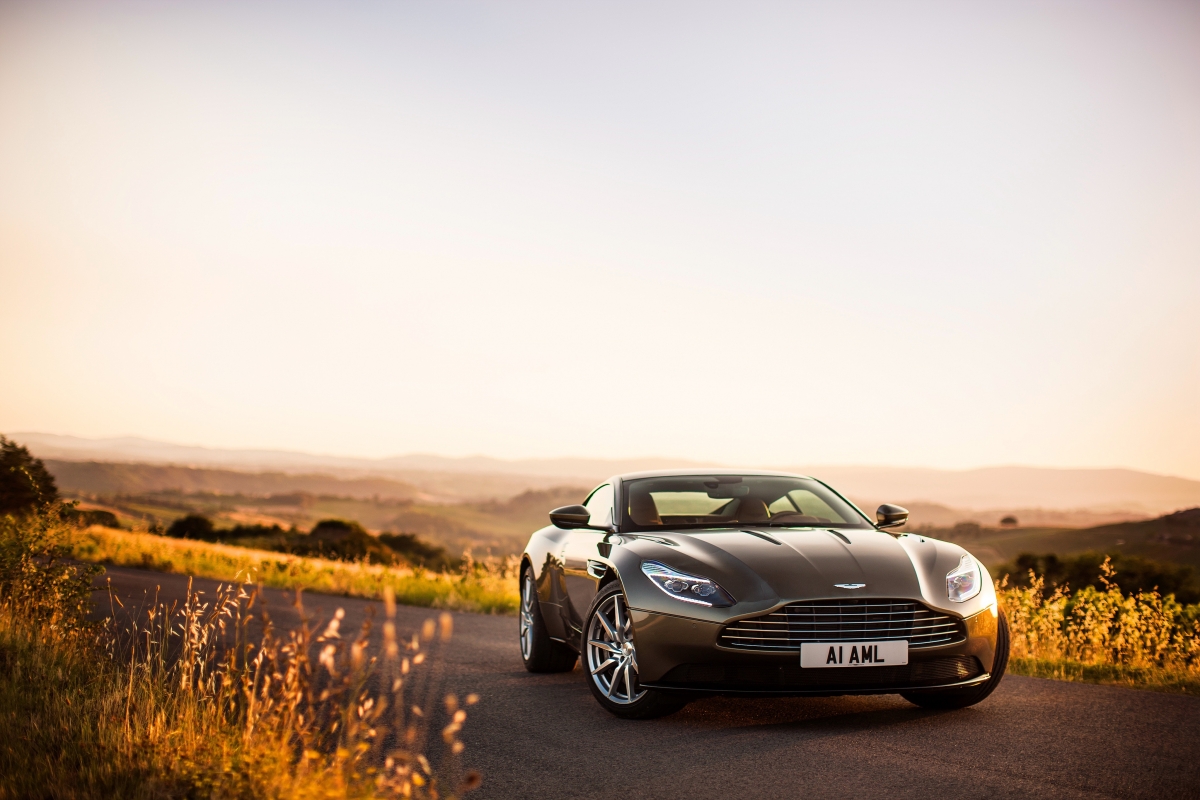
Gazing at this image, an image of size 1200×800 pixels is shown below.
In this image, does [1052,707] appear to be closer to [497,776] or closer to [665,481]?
[665,481]

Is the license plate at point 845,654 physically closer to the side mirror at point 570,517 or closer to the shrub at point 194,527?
the side mirror at point 570,517

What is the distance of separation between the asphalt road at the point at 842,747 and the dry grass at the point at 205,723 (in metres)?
0.36

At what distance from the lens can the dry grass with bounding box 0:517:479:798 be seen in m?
3.93

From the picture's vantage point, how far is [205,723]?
4840 millimetres

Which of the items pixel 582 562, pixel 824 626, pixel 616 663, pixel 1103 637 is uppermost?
pixel 582 562

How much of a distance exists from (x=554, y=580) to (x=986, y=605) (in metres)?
3.33

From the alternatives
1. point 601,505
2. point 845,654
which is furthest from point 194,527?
point 845,654

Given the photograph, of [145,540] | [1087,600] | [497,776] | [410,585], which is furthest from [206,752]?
[145,540]

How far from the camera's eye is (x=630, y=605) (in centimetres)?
623

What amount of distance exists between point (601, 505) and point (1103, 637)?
5.28 meters

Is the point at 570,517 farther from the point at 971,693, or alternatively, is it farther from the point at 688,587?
the point at 971,693

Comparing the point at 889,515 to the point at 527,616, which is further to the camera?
the point at 527,616

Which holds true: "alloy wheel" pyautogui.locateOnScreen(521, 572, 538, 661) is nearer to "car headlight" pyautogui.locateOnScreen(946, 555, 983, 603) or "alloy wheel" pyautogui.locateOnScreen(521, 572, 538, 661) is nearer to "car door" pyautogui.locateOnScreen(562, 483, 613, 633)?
"car door" pyautogui.locateOnScreen(562, 483, 613, 633)

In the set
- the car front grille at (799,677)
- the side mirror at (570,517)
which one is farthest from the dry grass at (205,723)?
the side mirror at (570,517)
